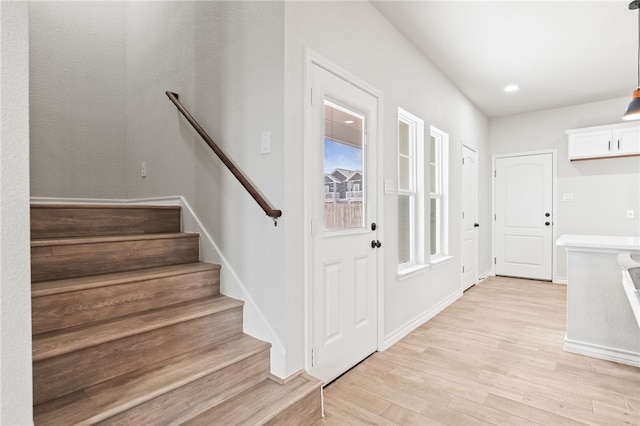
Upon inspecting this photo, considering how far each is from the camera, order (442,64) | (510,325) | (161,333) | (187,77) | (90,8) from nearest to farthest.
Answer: (161,333) < (187,77) < (90,8) < (510,325) < (442,64)

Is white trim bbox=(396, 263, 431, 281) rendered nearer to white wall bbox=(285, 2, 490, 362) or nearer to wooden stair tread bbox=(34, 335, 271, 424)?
white wall bbox=(285, 2, 490, 362)

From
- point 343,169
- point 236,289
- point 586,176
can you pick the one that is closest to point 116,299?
point 236,289

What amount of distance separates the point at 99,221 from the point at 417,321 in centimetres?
288

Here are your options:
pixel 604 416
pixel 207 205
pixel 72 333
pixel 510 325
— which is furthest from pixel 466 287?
pixel 72 333

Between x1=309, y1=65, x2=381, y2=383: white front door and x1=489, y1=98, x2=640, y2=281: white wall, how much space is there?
4.33 metres

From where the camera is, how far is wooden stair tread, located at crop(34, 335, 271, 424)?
131cm

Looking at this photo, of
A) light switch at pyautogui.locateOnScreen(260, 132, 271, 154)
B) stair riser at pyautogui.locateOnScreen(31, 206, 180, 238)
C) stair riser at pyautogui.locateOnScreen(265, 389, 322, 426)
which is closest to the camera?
stair riser at pyautogui.locateOnScreen(265, 389, 322, 426)

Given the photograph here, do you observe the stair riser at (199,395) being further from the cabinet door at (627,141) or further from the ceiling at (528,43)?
the cabinet door at (627,141)

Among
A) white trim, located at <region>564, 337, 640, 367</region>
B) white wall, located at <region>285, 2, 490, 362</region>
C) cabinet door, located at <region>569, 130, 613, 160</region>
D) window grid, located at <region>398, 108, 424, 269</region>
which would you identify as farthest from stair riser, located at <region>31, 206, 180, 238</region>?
cabinet door, located at <region>569, 130, 613, 160</region>

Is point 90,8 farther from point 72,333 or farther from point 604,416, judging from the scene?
point 604,416

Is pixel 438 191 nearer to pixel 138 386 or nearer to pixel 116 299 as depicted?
pixel 116 299

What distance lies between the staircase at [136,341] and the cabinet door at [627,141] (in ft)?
17.6

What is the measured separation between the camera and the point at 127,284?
189cm

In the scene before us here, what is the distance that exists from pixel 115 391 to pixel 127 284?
0.59 metres
